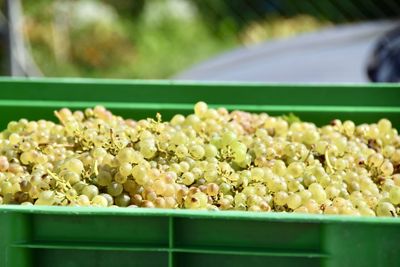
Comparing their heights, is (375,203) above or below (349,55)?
below

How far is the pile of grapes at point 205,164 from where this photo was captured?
57.1 inches

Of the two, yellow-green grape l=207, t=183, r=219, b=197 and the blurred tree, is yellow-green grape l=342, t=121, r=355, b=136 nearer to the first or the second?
yellow-green grape l=207, t=183, r=219, b=197

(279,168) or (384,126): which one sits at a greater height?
(384,126)

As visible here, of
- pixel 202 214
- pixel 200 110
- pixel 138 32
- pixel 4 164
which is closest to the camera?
pixel 202 214

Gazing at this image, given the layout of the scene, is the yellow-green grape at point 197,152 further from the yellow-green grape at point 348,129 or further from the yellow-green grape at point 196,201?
the yellow-green grape at point 348,129

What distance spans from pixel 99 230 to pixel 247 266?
21 cm

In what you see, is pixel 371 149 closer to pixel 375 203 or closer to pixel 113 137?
pixel 375 203

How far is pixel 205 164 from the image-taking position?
1569 mm

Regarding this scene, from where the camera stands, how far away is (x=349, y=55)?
392 centimetres

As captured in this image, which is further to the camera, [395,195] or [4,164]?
[4,164]

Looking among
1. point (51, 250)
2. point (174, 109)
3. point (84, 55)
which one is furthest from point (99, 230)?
point (84, 55)

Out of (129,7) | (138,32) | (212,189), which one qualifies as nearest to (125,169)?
(212,189)

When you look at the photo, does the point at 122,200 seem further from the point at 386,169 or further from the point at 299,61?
the point at 299,61

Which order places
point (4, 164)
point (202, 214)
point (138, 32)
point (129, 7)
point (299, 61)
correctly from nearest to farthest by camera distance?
point (202, 214) < point (4, 164) < point (299, 61) < point (138, 32) < point (129, 7)
